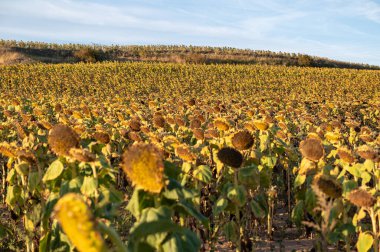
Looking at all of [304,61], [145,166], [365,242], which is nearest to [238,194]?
[365,242]

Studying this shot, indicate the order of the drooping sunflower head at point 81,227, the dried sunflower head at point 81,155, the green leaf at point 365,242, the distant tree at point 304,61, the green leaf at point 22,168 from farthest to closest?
1. the distant tree at point 304,61
2. the green leaf at point 22,168
3. the green leaf at point 365,242
4. the dried sunflower head at point 81,155
5. the drooping sunflower head at point 81,227

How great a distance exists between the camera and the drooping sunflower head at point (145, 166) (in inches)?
83.9

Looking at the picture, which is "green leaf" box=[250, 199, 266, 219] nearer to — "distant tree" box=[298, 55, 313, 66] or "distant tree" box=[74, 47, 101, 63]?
"distant tree" box=[74, 47, 101, 63]

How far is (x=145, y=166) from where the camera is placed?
214cm

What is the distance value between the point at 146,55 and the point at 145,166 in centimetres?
6059

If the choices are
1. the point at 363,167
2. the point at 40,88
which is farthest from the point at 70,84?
the point at 363,167

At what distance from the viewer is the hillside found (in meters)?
56.1

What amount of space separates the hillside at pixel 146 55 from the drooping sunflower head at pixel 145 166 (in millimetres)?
54165

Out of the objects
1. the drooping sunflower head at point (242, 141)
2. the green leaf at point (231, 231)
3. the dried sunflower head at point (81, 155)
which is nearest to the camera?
the dried sunflower head at point (81, 155)

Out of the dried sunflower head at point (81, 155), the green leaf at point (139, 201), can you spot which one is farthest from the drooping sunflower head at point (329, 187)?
Result: the dried sunflower head at point (81, 155)

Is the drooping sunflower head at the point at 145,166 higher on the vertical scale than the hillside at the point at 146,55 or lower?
higher

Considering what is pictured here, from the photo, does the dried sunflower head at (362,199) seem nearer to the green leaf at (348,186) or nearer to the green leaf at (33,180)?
the green leaf at (348,186)

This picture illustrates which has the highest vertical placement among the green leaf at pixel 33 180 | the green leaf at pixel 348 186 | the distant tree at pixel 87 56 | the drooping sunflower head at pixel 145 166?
the drooping sunflower head at pixel 145 166

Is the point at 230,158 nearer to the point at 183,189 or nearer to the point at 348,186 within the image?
the point at 348,186
